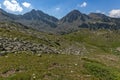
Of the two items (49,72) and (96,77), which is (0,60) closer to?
(49,72)

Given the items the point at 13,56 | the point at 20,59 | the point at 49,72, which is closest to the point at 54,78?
the point at 49,72

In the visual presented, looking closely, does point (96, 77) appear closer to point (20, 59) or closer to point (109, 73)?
point (109, 73)

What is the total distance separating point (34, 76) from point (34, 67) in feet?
13.7

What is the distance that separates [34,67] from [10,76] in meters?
4.59

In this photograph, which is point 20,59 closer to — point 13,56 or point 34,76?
point 13,56

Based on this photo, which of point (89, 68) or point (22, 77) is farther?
point (89, 68)

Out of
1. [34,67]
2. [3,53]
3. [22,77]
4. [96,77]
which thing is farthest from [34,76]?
[3,53]

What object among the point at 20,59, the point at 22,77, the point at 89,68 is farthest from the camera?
the point at 20,59

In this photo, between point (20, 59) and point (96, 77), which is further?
point (20, 59)

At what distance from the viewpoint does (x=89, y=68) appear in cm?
3425

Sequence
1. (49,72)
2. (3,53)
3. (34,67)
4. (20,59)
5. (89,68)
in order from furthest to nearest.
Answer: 1. (3,53)
2. (20,59)
3. (89,68)
4. (34,67)
5. (49,72)

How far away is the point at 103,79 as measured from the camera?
30469mm

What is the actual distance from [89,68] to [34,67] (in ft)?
24.7

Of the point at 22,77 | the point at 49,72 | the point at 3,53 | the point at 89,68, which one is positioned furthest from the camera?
the point at 3,53
